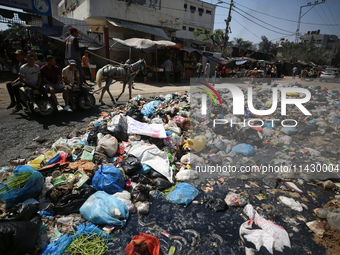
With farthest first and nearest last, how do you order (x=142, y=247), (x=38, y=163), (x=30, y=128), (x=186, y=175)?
(x=30, y=128) → (x=186, y=175) → (x=38, y=163) → (x=142, y=247)

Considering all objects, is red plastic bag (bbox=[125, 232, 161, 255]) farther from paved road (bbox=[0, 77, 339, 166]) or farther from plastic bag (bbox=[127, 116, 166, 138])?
paved road (bbox=[0, 77, 339, 166])

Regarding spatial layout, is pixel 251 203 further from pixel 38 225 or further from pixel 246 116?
pixel 246 116

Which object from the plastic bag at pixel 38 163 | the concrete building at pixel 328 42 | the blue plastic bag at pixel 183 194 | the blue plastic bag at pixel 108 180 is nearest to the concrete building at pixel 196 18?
the plastic bag at pixel 38 163

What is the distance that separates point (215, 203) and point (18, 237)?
2337 mm

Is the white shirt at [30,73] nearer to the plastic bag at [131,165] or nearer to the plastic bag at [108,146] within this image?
the plastic bag at [108,146]

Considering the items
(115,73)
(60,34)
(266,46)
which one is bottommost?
(115,73)

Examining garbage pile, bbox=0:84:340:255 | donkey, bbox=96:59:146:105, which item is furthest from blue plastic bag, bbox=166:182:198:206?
donkey, bbox=96:59:146:105

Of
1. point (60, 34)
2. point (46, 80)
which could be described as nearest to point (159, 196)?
point (46, 80)

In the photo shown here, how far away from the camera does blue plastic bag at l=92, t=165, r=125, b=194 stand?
2.84 meters

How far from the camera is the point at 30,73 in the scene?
200 inches

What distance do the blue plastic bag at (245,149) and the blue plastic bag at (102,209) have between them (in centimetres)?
277

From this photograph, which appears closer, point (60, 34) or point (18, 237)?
point (18, 237)

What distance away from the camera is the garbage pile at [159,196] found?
2197 mm

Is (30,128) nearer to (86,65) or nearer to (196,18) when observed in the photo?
(86,65)
